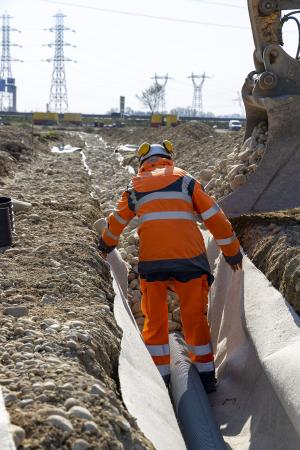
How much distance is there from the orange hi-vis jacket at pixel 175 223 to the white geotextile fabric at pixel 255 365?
1.45 feet

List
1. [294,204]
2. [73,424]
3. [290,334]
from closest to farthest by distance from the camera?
[73,424]
[290,334]
[294,204]

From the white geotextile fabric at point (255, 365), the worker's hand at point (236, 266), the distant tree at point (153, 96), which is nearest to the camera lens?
the white geotextile fabric at point (255, 365)

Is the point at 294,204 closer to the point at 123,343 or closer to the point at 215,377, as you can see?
the point at 215,377

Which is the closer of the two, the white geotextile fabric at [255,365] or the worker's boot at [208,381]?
the white geotextile fabric at [255,365]

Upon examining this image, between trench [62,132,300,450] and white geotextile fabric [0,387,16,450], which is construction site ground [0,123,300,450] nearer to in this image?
white geotextile fabric [0,387,16,450]

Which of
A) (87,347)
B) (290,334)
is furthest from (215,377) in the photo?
(87,347)

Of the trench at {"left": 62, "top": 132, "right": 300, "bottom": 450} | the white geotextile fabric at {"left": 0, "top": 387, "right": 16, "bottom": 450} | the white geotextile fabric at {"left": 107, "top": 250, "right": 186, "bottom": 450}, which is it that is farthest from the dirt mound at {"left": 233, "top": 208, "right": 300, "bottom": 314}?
the white geotextile fabric at {"left": 0, "top": 387, "right": 16, "bottom": 450}

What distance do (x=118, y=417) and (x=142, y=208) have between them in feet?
8.86

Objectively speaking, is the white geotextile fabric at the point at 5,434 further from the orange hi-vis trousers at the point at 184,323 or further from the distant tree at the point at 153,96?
the distant tree at the point at 153,96

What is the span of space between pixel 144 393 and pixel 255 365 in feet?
3.86

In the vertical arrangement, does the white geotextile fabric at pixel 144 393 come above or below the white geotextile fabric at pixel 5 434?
below

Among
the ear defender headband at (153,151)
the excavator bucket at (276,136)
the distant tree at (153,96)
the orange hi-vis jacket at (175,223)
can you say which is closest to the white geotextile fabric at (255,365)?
the orange hi-vis jacket at (175,223)

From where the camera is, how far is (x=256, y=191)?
6.64 metres

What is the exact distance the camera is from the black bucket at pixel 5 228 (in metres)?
6.07
